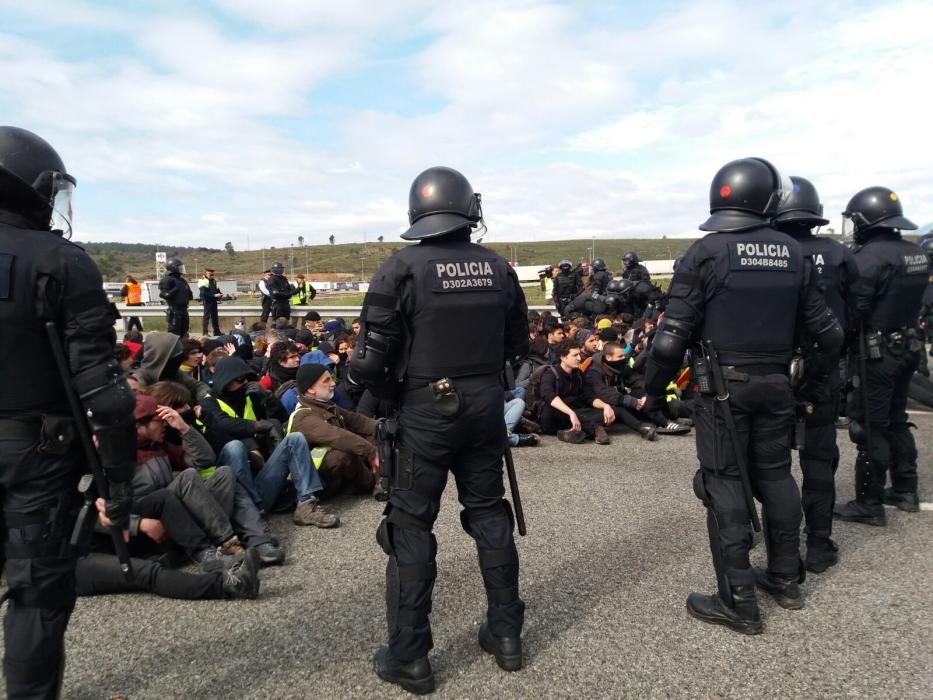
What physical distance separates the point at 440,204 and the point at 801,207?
2567mm

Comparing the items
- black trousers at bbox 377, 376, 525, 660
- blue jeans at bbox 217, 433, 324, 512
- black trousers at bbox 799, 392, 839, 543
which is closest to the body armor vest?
black trousers at bbox 799, 392, 839, 543

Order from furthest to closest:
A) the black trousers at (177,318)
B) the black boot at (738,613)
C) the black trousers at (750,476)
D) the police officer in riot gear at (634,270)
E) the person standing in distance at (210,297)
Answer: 1. the person standing in distance at (210,297)
2. the black trousers at (177,318)
3. the police officer in riot gear at (634,270)
4. the black trousers at (750,476)
5. the black boot at (738,613)

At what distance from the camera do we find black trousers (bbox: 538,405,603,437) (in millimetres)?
7843

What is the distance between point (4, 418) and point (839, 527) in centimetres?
528

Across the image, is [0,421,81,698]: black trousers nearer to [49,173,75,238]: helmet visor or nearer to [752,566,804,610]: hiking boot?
[49,173,75,238]: helmet visor

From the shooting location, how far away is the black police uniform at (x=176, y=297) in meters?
14.1

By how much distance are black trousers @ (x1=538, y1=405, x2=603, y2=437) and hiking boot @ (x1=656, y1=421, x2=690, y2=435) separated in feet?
2.77

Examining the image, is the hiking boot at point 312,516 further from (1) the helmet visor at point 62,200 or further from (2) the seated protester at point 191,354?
(1) the helmet visor at point 62,200

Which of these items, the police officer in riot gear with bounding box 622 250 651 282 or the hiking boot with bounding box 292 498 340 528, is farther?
the police officer in riot gear with bounding box 622 250 651 282

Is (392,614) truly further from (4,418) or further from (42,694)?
(4,418)

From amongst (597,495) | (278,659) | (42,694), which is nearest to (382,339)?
(278,659)

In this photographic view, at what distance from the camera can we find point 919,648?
3.16 meters

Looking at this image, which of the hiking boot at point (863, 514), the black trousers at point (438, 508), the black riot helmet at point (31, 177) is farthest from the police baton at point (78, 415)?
the hiking boot at point (863, 514)

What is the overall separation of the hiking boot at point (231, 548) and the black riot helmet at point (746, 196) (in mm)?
3491
